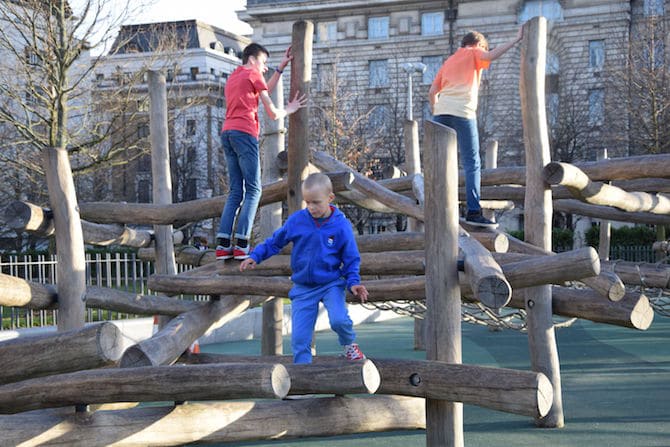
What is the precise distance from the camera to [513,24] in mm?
47906

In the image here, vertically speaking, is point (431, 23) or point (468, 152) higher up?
point (431, 23)

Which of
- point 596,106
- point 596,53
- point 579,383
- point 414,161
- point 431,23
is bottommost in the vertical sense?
point 579,383

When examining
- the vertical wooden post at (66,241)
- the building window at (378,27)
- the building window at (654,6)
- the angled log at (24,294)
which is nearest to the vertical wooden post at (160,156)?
the vertical wooden post at (66,241)

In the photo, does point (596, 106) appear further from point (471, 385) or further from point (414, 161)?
point (471, 385)

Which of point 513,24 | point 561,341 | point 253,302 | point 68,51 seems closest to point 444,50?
point 513,24

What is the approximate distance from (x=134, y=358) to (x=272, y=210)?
3431 mm

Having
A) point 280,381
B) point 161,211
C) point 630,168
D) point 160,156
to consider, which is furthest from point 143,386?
point 630,168

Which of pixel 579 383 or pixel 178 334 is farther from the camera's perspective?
pixel 579 383

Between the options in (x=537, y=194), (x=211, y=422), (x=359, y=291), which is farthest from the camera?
(x=537, y=194)

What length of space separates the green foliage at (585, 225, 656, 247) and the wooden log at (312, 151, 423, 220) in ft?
73.1

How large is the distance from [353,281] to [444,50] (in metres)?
45.6

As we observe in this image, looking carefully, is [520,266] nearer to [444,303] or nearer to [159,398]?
[444,303]

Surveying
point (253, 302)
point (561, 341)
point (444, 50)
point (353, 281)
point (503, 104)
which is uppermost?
point (444, 50)

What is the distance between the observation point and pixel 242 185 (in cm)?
763
